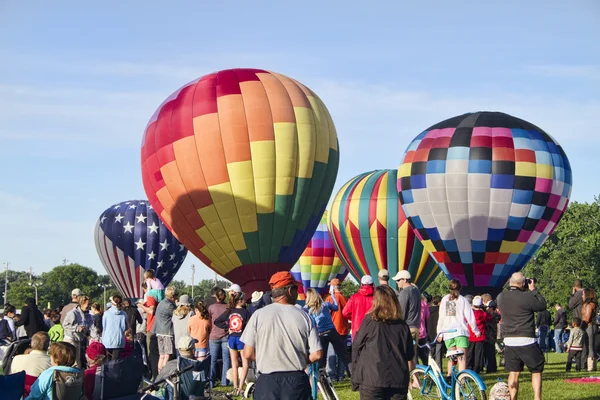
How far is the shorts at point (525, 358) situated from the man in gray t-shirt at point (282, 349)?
430 centimetres

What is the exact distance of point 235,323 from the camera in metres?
13.5

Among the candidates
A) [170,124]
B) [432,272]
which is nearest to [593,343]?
[170,124]

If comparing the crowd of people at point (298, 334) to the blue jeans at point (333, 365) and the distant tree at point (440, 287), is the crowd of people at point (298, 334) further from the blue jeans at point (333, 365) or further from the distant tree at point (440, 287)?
the distant tree at point (440, 287)

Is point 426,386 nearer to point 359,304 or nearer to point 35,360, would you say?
point 359,304

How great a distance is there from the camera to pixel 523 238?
27.6 meters

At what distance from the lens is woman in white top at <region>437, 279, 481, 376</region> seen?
40.0 feet

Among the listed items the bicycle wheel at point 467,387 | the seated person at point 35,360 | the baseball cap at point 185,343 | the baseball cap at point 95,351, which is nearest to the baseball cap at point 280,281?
the baseball cap at point 95,351

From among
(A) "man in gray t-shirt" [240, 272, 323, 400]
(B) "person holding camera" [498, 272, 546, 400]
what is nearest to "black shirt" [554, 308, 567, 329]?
(B) "person holding camera" [498, 272, 546, 400]

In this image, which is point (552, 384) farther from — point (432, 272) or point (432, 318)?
point (432, 272)

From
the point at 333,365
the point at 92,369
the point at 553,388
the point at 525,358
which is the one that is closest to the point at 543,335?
the point at 333,365

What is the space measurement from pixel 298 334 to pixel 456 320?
19.2 ft

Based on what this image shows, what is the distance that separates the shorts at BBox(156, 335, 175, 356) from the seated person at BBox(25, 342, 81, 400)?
21.2 feet

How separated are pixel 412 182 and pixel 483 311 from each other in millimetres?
13014

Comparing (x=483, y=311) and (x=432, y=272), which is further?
(x=432, y=272)
